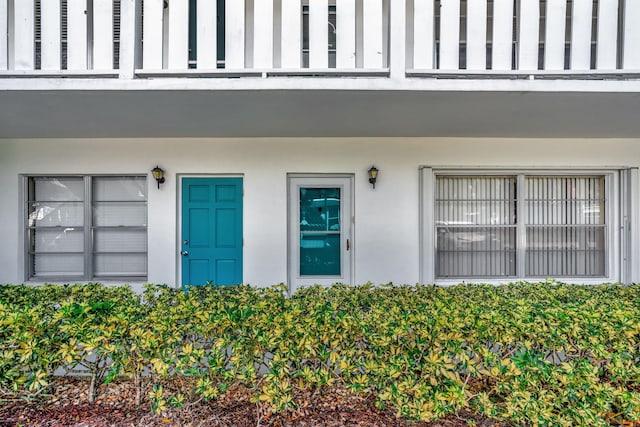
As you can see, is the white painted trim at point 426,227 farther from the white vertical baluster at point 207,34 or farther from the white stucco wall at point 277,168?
the white vertical baluster at point 207,34

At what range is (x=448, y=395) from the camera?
2193 millimetres

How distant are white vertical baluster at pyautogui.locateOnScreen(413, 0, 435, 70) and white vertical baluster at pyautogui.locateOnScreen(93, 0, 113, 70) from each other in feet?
9.48

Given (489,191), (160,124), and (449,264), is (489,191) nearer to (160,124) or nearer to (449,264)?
(449,264)

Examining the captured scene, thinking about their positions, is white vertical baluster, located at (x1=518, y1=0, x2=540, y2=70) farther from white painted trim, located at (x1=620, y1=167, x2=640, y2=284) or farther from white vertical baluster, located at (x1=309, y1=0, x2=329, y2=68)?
white painted trim, located at (x1=620, y1=167, x2=640, y2=284)

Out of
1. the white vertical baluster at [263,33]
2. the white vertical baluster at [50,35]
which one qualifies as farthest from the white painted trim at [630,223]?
the white vertical baluster at [50,35]

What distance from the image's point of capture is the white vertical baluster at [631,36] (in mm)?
3352

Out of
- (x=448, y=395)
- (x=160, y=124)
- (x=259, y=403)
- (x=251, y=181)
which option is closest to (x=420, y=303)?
(x=448, y=395)

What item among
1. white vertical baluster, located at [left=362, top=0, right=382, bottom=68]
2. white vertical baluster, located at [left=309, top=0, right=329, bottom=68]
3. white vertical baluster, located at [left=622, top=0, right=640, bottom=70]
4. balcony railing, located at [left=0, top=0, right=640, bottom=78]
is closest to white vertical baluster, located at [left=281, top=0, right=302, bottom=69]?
balcony railing, located at [left=0, top=0, right=640, bottom=78]

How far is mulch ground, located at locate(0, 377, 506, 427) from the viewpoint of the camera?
2.41 m

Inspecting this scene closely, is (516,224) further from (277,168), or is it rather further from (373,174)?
(277,168)

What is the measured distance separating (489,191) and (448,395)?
3.91m

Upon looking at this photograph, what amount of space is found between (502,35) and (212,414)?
411 cm

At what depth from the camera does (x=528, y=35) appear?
11.3 ft

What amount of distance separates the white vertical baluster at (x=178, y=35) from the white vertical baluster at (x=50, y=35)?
3.43 feet
